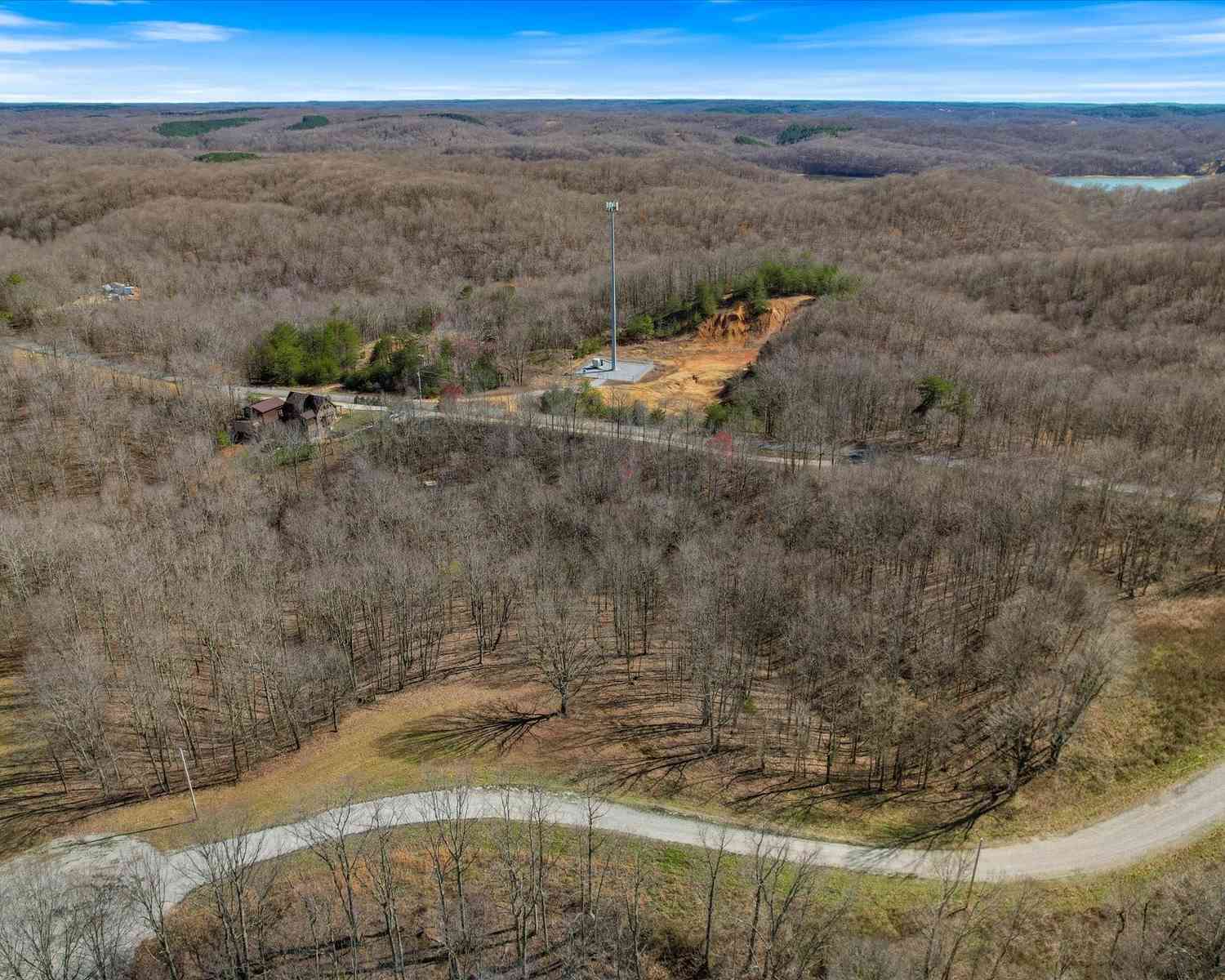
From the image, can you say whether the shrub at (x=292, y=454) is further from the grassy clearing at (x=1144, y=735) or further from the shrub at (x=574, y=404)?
the grassy clearing at (x=1144, y=735)

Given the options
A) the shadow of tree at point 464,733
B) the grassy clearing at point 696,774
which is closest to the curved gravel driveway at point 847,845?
the grassy clearing at point 696,774

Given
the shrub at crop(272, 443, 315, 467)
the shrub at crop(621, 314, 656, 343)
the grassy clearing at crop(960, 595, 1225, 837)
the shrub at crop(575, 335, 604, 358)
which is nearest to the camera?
the grassy clearing at crop(960, 595, 1225, 837)

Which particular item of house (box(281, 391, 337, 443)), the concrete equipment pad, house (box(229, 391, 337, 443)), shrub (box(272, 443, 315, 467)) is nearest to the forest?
shrub (box(272, 443, 315, 467))

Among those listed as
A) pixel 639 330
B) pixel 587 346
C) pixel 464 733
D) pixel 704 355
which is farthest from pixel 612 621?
pixel 639 330

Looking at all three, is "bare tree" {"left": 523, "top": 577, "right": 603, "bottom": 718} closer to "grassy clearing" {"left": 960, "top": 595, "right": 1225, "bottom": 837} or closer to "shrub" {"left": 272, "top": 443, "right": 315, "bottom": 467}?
"grassy clearing" {"left": 960, "top": 595, "right": 1225, "bottom": 837}

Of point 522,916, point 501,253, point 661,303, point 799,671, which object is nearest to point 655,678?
point 799,671

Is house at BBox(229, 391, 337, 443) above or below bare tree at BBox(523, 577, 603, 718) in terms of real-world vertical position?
above
